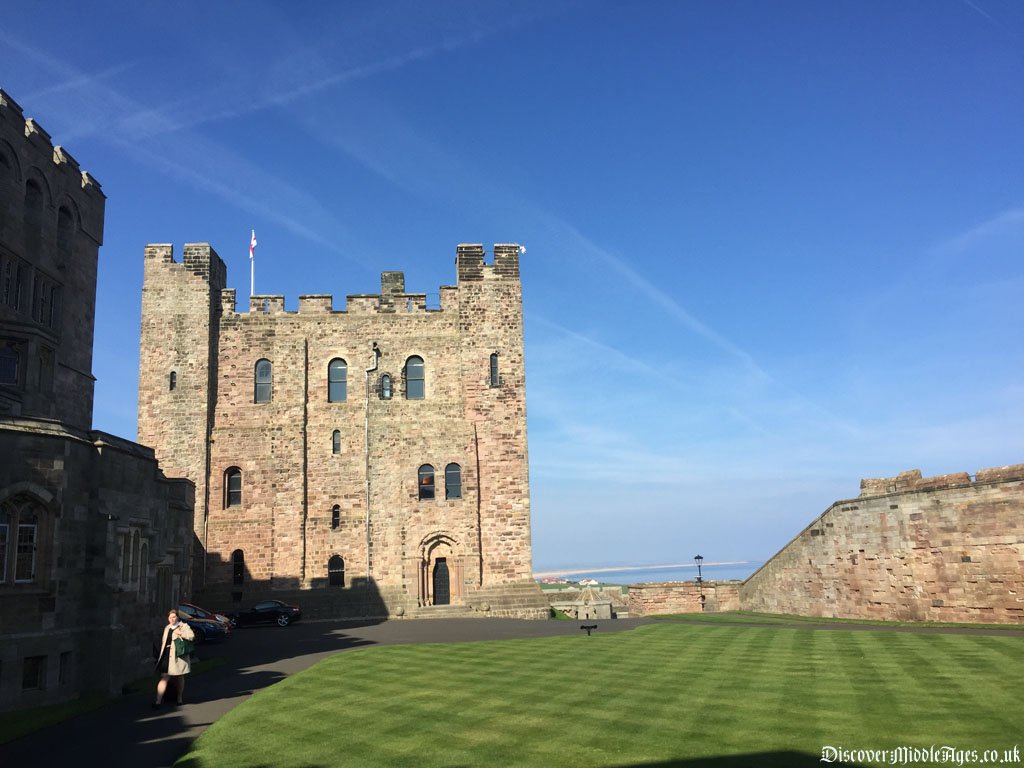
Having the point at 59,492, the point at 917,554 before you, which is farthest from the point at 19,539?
the point at 917,554

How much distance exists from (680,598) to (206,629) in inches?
812

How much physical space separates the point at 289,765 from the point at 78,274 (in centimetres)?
2226

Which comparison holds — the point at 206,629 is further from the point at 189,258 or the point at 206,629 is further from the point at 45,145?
the point at 189,258

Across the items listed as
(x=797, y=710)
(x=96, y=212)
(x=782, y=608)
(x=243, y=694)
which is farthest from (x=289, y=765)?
(x=782, y=608)

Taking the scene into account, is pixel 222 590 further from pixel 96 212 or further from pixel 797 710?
pixel 797 710

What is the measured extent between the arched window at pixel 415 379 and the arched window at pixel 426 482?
3.72 meters

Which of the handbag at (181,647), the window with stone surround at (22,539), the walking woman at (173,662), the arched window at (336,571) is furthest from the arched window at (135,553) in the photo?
the arched window at (336,571)

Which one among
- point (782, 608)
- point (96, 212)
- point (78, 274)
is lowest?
point (782, 608)

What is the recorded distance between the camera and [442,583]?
1470 inches

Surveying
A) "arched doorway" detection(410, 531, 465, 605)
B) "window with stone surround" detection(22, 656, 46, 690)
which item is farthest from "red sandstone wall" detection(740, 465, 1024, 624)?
"window with stone surround" detection(22, 656, 46, 690)

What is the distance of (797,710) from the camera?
1157cm

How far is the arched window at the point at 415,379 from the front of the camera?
39.3 metres

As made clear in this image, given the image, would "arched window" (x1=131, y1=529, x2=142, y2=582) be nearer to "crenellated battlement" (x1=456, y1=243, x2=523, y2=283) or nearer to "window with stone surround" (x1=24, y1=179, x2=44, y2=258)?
"window with stone surround" (x1=24, y1=179, x2=44, y2=258)

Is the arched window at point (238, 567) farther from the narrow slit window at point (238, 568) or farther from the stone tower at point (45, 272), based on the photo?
the stone tower at point (45, 272)
